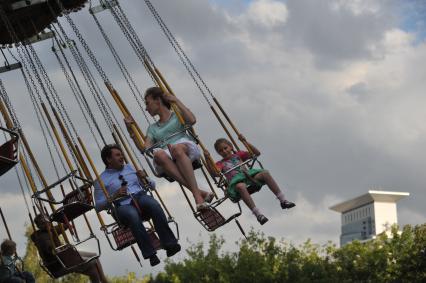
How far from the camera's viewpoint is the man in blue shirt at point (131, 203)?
491 inches

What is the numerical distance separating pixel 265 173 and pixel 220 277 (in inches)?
1296

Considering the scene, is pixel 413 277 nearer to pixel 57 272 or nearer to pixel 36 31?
pixel 36 31

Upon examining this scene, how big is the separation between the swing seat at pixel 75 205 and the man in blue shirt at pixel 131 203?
151 millimetres

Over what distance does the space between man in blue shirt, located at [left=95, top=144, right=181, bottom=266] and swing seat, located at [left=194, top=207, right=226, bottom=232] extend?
0.50m

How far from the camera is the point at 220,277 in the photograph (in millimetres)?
46688

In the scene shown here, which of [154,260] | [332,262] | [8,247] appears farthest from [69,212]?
[332,262]

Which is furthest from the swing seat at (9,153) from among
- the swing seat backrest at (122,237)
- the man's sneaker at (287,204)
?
the man's sneaker at (287,204)

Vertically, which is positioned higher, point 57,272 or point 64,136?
point 64,136

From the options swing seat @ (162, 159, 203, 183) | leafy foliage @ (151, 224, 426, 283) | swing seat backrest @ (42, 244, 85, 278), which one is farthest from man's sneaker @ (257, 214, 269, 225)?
leafy foliage @ (151, 224, 426, 283)

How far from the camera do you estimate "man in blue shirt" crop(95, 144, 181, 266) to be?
12.5 metres

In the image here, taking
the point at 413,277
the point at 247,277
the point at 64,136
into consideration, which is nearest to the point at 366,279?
the point at 413,277

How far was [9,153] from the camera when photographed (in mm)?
13227

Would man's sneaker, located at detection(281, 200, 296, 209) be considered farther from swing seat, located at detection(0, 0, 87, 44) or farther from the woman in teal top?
swing seat, located at detection(0, 0, 87, 44)

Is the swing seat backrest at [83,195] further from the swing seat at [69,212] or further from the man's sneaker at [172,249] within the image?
the man's sneaker at [172,249]
